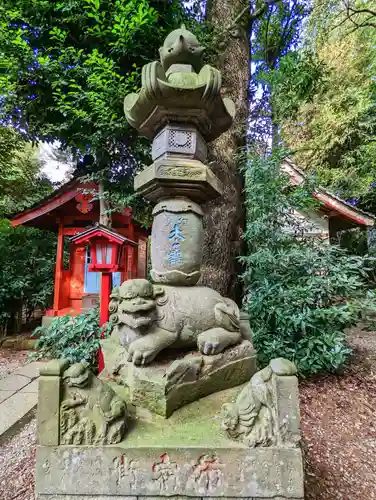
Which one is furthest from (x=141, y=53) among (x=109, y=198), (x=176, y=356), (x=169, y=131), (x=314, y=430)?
(x=314, y=430)

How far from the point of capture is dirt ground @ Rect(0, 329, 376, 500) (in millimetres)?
2041

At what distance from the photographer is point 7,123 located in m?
5.13

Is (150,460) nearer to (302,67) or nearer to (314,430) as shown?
(314,430)

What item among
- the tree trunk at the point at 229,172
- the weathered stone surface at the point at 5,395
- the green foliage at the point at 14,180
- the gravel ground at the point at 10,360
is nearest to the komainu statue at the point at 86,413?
the tree trunk at the point at 229,172

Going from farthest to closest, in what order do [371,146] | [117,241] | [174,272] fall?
[371,146] → [117,241] → [174,272]

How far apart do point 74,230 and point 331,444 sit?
19.5ft

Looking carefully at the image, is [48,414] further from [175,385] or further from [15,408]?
[15,408]

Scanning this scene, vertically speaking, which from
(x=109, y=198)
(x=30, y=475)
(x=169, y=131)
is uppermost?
(x=109, y=198)

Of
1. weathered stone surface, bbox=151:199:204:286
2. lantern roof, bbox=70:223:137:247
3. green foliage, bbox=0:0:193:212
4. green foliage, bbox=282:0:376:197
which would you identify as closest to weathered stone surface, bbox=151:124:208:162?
weathered stone surface, bbox=151:199:204:286

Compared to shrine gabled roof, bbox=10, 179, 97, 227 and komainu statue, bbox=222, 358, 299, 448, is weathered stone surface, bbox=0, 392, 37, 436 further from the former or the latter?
shrine gabled roof, bbox=10, 179, 97, 227

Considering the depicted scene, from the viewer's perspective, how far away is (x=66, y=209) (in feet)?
20.9

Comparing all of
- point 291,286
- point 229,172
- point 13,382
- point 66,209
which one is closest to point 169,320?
point 291,286

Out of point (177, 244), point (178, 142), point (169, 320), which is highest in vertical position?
point (178, 142)

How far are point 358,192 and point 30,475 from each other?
9502mm
